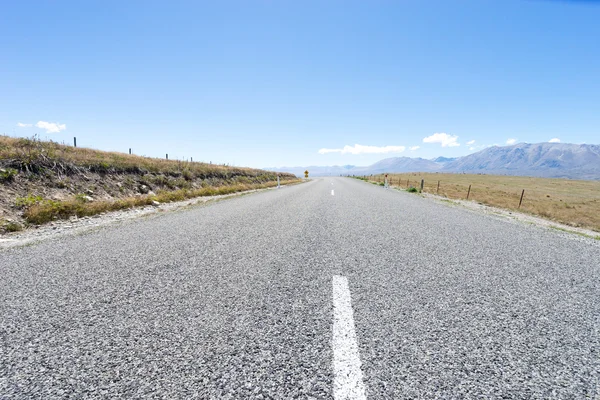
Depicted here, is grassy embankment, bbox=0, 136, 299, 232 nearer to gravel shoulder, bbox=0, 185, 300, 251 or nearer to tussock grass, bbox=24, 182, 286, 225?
tussock grass, bbox=24, 182, 286, 225

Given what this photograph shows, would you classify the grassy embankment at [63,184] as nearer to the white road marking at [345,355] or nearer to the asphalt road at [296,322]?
the asphalt road at [296,322]

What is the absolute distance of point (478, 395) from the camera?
69.4 inches

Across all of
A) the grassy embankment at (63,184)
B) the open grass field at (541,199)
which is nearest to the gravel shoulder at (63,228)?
the grassy embankment at (63,184)

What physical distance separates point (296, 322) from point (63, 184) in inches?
474

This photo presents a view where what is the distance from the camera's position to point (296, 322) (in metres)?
2.57

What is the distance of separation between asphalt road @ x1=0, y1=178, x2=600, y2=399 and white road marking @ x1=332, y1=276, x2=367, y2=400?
0.01 m

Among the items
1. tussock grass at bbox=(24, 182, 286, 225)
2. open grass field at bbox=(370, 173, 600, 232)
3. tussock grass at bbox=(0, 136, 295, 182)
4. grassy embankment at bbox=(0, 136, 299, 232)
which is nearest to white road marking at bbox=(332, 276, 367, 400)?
grassy embankment at bbox=(0, 136, 299, 232)

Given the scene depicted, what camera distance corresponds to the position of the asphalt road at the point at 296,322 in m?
1.85

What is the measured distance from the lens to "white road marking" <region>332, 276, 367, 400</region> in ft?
5.79

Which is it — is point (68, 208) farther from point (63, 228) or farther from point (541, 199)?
point (541, 199)

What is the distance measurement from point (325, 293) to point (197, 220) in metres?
5.89

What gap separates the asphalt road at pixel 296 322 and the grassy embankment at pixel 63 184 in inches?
148

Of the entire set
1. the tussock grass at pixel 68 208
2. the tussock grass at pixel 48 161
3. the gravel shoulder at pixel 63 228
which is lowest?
the gravel shoulder at pixel 63 228

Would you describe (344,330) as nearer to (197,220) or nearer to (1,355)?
(1,355)
